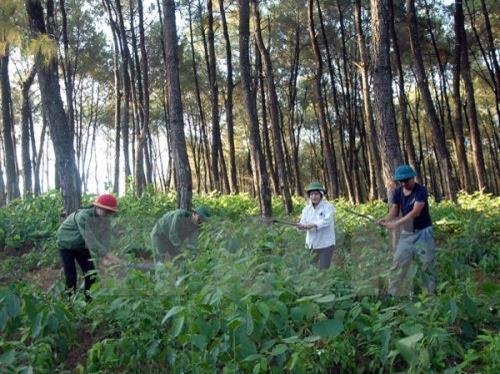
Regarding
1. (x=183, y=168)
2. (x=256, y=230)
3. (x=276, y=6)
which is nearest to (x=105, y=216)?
(x=256, y=230)

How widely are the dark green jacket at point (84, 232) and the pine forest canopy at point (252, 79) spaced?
302 centimetres

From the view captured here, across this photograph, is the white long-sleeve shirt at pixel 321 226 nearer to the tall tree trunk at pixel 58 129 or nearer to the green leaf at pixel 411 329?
the green leaf at pixel 411 329

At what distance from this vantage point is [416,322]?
12.0 feet

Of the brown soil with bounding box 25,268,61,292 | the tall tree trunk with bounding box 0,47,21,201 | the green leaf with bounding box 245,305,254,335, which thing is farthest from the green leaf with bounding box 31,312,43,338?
the tall tree trunk with bounding box 0,47,21,201

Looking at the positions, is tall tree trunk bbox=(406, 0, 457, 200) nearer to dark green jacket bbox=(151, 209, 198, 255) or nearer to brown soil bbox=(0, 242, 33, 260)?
dark green jacket bbox=(151, 209, 198, 255)

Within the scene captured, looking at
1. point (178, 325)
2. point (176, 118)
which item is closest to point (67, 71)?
point (176, 118)

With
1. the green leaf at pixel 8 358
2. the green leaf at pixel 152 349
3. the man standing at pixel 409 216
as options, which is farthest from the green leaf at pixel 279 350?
the man standing at pixel 409 216

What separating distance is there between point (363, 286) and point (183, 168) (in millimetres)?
5733

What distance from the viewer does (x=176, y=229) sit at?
6172 mm

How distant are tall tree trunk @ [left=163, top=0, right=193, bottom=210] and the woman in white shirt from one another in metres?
3.28

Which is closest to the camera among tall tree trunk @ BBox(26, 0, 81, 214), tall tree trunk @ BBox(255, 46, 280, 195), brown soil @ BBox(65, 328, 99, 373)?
brown soil @ BBox(65, 328, 99, 373)

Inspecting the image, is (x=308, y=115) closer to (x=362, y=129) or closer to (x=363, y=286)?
(x=362, y=129)

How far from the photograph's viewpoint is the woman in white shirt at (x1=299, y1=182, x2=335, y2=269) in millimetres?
6488

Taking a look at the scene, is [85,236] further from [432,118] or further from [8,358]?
[432,118]
